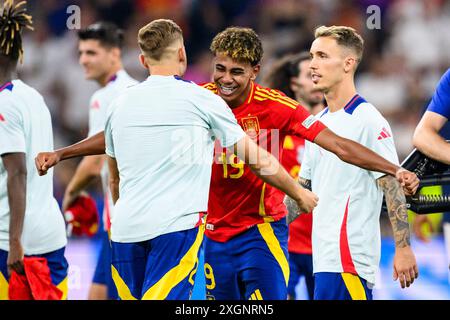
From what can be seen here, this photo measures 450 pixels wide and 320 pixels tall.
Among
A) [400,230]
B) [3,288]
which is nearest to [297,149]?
[400,230]

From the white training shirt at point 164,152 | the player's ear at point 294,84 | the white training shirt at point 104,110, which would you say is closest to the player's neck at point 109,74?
the white training shirt at point 104,110

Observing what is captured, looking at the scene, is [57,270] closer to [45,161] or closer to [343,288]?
[45,161]

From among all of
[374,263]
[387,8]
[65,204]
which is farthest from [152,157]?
[387,8]

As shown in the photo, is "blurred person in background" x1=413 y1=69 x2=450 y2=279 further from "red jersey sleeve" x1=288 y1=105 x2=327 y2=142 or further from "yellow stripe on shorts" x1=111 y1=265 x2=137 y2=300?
"yellow stripe on shorts" x1=111 y1=265 x2=137 y2=300

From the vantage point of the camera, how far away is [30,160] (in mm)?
5484

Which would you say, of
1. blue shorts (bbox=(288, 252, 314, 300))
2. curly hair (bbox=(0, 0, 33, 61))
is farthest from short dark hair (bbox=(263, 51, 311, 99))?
curly hair (bbox=(0, 0, 33, 61))

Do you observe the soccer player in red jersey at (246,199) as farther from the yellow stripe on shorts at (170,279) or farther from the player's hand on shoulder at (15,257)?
the player's hand on shoulder at (15,257)

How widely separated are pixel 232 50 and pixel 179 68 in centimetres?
64

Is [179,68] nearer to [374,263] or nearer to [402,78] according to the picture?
[374,263]

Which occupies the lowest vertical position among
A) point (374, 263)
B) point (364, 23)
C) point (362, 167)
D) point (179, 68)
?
point (374, 263)

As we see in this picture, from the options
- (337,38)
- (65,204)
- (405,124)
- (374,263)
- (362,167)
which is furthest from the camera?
(405,124)

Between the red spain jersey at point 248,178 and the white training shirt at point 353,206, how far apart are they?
12.8 inches

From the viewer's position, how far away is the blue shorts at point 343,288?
506cm

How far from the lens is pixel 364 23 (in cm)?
1288
